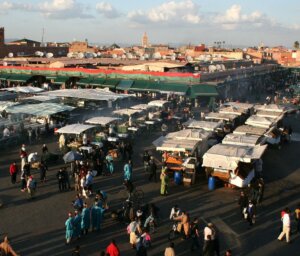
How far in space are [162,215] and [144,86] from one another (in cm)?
2599

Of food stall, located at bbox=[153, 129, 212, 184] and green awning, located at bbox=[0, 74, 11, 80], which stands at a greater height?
food stall, located at bbox=[153, 129, 212, 184]

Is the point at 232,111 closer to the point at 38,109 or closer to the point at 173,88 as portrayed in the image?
the point at 173,88

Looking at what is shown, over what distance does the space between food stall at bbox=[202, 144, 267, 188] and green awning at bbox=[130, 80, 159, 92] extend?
21.3m

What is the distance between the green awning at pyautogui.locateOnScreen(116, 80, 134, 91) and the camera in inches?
1540

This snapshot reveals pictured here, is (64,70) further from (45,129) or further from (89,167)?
(89,167)

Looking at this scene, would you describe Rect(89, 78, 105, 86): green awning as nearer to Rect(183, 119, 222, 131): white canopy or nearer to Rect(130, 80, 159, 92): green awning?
Rect(130, 80, 159, 92): green awning

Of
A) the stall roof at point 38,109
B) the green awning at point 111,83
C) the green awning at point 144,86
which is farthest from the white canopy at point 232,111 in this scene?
the green awning at point 111,83

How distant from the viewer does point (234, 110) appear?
28.5 metres

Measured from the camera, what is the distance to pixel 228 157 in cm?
1614

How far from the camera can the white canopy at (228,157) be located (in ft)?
52.7

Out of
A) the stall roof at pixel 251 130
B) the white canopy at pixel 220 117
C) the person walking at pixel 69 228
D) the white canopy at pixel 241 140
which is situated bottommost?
the person walking at pixel 69 228

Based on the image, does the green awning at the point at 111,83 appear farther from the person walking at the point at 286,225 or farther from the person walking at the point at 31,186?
the person walking at the point at 286,225

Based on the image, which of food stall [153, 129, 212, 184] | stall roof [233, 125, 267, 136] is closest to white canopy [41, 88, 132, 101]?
stall roof [233, 125, 267, 136]

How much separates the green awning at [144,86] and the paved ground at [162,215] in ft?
62.9
